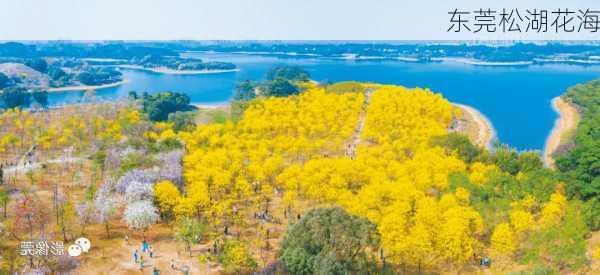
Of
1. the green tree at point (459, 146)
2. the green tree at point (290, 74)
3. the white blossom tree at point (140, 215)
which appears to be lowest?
the white blossom tree at point (140, 215)

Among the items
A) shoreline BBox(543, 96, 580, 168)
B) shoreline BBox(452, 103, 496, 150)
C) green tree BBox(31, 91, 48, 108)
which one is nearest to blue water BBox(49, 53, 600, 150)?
shoreline BBox(543, 96, 580, 168)

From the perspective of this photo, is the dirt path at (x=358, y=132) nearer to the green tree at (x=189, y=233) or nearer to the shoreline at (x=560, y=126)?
the shoreline at (x=560, y=126)

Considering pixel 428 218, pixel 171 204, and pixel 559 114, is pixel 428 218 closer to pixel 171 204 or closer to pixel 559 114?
pixel 171 204

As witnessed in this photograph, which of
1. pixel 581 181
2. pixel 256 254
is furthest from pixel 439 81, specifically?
pixel 256 254

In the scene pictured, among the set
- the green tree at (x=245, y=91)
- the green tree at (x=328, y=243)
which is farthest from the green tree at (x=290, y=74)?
the green tree at (x=328, y=243)

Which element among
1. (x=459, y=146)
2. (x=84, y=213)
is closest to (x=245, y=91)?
(x=459, y=146)

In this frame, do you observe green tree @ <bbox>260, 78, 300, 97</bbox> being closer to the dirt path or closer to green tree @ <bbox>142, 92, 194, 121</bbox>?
the dirt path
